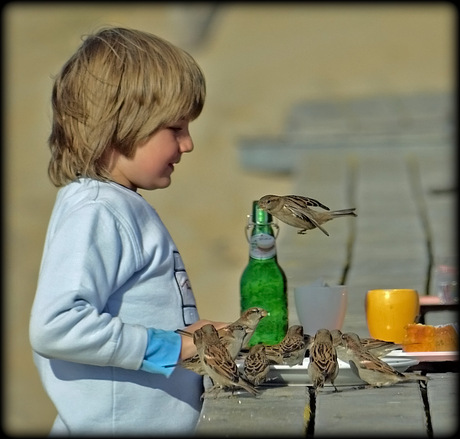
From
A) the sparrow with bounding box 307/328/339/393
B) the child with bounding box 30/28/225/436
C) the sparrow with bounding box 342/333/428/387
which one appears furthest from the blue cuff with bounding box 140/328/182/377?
the sparrow with bounding box 342/333/428/387

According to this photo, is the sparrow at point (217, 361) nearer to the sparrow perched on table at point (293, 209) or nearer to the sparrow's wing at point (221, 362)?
the sparrow's wing at point (221, 362)

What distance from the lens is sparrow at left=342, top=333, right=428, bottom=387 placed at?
139 inches

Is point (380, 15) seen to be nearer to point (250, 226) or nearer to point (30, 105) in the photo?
point (30, 105)

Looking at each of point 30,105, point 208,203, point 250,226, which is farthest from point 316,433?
point 30,105

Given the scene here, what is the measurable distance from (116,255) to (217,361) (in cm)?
43

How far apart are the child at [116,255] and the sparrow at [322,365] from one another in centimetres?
34

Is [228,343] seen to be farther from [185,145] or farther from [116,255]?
[185,145]

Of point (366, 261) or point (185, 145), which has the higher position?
point (185, 145)

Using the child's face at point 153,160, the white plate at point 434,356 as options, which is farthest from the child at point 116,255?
the white plate at point 434,356

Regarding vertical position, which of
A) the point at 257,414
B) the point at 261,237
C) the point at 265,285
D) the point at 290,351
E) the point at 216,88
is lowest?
the point at 257,414

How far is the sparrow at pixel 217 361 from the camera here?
3426mm

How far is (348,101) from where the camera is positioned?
43.4 feet

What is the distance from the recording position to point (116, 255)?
3.58m

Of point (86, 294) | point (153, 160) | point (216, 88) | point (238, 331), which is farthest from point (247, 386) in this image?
point (216, 88)
